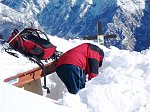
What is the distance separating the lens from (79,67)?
26.5 ft

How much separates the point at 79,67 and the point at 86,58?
20 cm

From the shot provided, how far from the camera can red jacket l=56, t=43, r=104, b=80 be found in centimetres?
802

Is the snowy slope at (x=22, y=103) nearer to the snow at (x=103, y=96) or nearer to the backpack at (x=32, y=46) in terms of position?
the snow at (x=103, y=96)

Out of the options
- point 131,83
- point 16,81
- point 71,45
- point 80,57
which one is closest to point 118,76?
point 131,83

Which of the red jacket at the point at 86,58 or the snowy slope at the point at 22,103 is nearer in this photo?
the snowy slope at the point at 22,103

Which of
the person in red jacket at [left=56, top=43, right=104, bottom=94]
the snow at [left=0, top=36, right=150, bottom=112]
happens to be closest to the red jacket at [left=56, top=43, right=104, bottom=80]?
the person in red jacket at [left=56, top=43, right=104, bottom=94]

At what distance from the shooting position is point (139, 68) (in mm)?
7215

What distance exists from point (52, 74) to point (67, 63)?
2382 millimetres

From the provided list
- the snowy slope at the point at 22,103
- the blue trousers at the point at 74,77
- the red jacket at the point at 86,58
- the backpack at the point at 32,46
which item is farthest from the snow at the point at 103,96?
the backpack at the point at 32,46

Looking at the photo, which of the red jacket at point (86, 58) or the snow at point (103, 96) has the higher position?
the snow at point (103, 96)

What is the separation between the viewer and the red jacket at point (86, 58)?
802 cm

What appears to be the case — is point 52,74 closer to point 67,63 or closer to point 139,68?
point 67,63

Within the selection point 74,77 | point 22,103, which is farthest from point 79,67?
point 22,103

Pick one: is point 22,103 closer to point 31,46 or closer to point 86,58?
point 86,58
